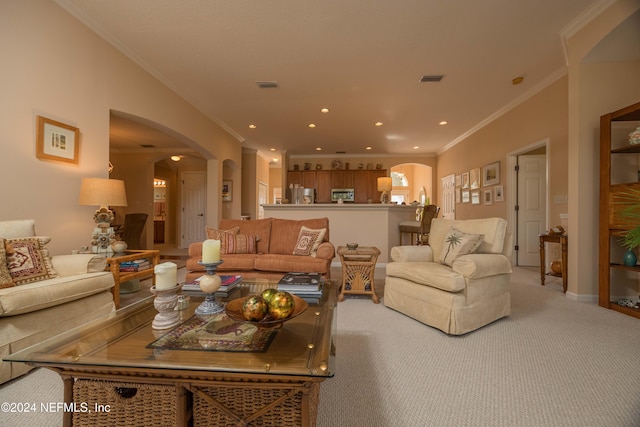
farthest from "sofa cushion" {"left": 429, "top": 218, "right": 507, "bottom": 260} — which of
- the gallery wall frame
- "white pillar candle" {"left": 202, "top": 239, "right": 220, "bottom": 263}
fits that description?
the gallery wall frame

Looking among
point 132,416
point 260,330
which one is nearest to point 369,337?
point 260,330

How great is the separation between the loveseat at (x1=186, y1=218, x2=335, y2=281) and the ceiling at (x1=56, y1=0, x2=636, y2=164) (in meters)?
2.11

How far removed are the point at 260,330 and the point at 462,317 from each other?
1.73 metres

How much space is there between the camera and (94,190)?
8.89 ft

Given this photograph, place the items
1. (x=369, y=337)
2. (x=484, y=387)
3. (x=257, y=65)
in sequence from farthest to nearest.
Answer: (x=257, y=65) → (x=369, y=337) → (x=484, y=387)

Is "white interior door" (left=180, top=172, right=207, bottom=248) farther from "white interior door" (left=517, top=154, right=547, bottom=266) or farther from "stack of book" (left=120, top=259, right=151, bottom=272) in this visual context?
"white interior door" (left=517, top=154, right=547, bottom=266)

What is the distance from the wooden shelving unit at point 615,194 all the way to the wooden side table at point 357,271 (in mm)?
2286

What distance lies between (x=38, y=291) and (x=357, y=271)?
266 cm

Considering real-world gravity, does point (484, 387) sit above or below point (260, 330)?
below

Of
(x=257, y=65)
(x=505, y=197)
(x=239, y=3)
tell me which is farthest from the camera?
(x=505, y=197)

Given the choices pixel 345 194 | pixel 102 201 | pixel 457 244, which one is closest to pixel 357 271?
pixel 457 244

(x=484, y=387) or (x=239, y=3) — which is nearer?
(x=484, y=387)

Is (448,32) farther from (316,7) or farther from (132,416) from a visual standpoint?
(132,416)

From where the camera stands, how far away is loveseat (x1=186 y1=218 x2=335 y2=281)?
3094 mm
